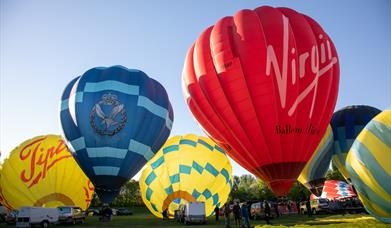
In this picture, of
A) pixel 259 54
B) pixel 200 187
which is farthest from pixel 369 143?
pixel 200 187

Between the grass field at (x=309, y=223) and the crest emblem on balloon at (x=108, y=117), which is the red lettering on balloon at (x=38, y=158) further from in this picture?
the crest emblem on balloon at (x=108, y=117)

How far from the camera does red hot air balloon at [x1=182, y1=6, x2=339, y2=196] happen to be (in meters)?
13.5

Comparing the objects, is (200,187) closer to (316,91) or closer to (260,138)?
(260,138)

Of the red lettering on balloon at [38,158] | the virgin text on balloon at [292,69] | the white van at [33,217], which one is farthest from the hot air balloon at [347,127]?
the white van at [33,217]

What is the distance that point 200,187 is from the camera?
19.9 m

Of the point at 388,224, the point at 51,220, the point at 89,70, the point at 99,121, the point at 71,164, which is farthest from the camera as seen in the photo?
the point at 71,164

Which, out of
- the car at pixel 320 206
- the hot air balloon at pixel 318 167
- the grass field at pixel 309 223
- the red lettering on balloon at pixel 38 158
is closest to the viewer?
the grass field at pixel 309 223

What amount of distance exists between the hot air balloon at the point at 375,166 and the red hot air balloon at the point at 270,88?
6.76 feet

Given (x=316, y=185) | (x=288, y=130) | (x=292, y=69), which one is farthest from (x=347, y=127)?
(x=292, y=69)

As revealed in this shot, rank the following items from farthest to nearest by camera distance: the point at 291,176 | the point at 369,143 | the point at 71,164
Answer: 1. the point at 71,164
2. the point at 291,176
3. the point at 369,143

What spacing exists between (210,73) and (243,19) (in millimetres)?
2821

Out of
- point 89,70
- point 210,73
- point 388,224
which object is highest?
point 89,70

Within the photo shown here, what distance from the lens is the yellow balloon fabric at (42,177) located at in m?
20.1

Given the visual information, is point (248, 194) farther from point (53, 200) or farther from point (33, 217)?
point (33, 217)
